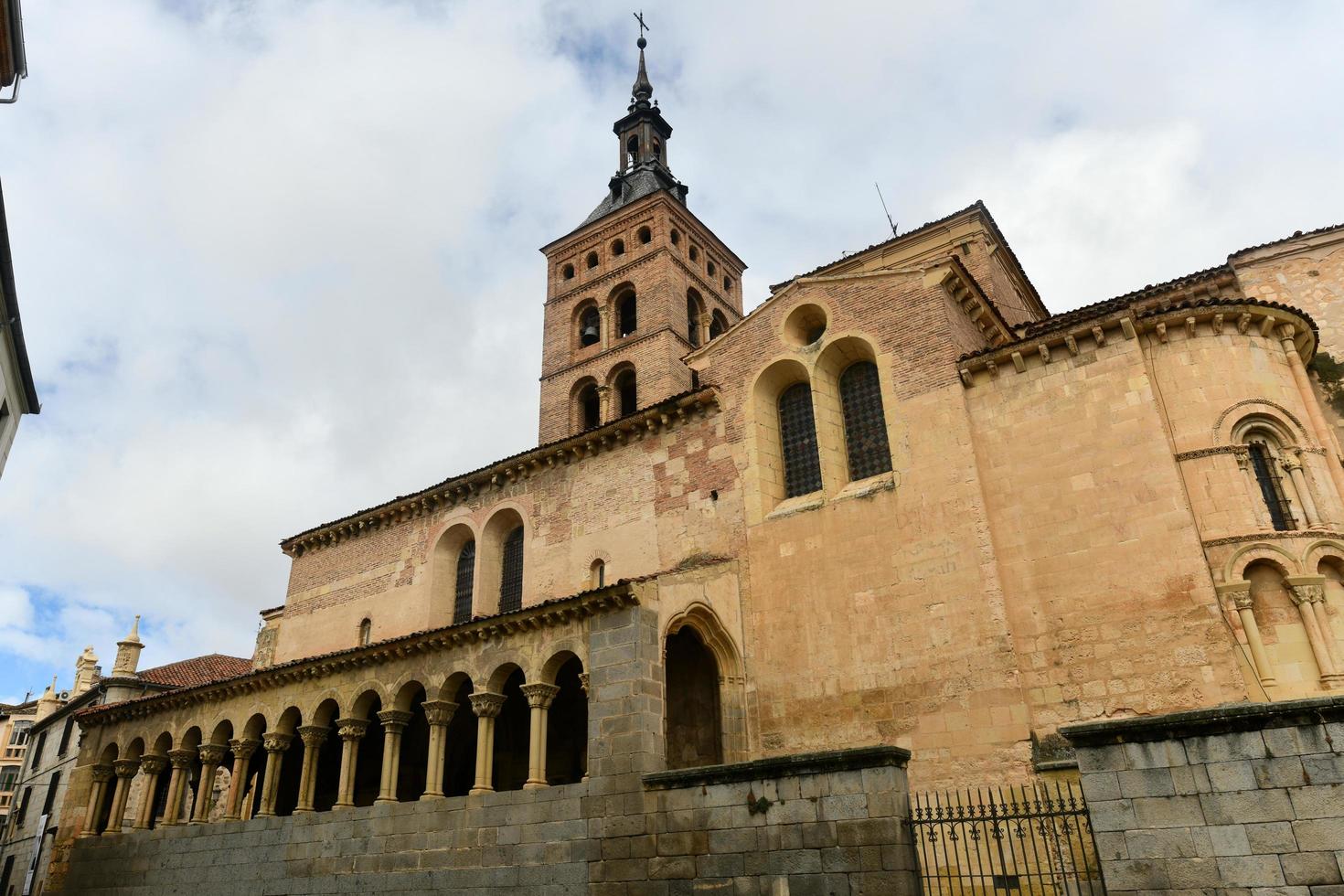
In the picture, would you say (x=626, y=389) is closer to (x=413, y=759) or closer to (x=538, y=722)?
(x=413, y=759)

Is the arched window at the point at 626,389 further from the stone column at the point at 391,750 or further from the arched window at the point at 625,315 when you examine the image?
the stone column at the point at 391,750

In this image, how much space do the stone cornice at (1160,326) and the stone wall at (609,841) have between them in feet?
27.5

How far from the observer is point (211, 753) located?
23.1m

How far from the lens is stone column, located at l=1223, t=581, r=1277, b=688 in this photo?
14008 mm

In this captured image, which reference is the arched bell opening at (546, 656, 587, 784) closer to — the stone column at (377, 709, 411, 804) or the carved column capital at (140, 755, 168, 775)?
the stone column at (377, 709, 411, 804)

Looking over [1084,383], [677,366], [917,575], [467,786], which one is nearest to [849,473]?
[917,575]

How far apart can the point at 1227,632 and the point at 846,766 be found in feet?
20.7

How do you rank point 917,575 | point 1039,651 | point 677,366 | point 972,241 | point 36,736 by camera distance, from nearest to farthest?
1. point 1039,651
2. point 917,575
3. point 972,241
4. point 677,366
5. point 36,736

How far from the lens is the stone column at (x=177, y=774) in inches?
911

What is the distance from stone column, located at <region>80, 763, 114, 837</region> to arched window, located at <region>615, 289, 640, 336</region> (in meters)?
20.8

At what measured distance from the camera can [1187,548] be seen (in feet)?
48.2

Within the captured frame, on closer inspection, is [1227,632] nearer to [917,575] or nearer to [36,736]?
[917,575]

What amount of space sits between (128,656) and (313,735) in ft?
71.9

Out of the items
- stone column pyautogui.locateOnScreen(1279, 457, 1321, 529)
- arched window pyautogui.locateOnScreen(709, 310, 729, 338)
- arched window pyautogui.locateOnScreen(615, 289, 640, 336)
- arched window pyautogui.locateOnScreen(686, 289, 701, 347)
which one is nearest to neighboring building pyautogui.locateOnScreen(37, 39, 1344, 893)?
stone column pyautogui.locateOnScreen(1279, 457, 1321, 529)
